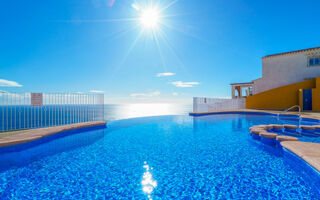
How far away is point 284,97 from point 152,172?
16410 millimetres

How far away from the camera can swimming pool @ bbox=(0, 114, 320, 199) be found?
85.4 inches

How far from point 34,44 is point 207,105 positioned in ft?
53.8

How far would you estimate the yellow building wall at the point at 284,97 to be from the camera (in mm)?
11242

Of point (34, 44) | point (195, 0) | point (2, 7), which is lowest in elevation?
point (34, 44)

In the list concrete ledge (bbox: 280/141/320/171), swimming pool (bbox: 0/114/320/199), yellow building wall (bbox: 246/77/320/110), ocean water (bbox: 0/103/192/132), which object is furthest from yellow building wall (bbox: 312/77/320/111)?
ocean water (bbox: 0/103/192/132)

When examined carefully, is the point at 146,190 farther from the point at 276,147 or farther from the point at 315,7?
the point at 315,7

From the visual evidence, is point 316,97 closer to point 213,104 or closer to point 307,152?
point 213,104

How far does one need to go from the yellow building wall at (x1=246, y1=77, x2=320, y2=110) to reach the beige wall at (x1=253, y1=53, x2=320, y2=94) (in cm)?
365

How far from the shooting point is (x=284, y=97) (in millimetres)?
12875

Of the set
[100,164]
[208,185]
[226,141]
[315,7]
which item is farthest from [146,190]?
[315,7]

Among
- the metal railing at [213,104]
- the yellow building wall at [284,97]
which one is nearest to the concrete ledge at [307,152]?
the metal railing at [213,104]

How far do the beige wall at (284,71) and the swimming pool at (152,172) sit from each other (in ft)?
54.0

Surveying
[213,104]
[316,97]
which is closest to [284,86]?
[316,97]

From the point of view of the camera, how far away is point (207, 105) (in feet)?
43.9
